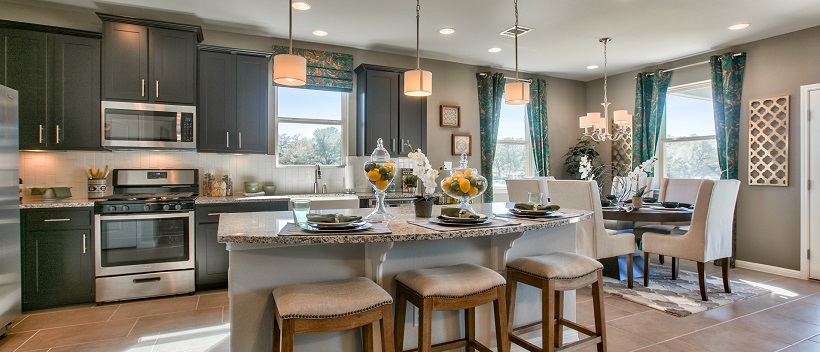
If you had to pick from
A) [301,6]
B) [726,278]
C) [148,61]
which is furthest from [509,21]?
[148,61]

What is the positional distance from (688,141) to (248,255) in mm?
5815

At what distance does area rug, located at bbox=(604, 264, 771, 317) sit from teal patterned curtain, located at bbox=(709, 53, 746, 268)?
3.49 feet

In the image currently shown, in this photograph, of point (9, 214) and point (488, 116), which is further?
point (488, 116)

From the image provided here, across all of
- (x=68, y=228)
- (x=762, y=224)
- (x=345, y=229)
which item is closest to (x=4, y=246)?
(x=68, y=228)

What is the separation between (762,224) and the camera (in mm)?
4762

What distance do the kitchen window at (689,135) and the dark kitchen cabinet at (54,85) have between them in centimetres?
672

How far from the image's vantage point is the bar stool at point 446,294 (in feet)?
5.92

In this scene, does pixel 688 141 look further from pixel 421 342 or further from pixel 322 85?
pixel 421 342

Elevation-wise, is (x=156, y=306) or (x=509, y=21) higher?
(x=509, y=21)

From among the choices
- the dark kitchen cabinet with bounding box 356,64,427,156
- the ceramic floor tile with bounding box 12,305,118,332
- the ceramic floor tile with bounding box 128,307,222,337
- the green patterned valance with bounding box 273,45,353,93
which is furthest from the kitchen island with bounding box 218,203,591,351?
the green patterned valance with bounding box 273,45,353,93

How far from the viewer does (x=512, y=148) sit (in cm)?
650

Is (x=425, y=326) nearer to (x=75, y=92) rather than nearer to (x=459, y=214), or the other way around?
(x=459, y=214)

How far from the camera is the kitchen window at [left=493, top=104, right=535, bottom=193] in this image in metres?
6.36

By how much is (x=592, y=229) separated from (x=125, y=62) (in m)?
4.52
